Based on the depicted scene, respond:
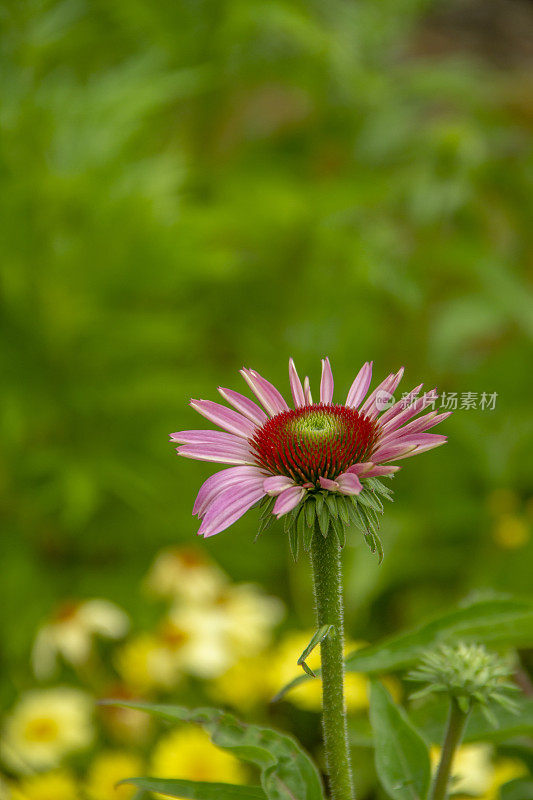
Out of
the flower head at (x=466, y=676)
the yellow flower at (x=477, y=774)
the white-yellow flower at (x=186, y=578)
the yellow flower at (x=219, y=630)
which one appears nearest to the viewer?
the flower head at (x=466, y=676)

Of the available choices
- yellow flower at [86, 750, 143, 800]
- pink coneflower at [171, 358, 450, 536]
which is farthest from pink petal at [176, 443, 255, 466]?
yellow flower at [86, 750, 143, 800]

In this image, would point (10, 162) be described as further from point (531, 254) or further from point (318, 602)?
point (531, 254)

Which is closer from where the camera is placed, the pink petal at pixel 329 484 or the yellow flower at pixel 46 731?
the pink petal at pixel 329 484

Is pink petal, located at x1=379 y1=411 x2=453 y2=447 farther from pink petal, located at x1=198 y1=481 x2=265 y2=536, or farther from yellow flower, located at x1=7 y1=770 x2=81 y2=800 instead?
yellow flower, located at x1=7 y1=770 x2=81 y2=800

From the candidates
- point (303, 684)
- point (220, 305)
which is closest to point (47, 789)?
point (303, 684)

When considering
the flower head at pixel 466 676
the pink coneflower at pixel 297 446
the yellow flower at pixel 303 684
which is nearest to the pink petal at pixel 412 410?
the pink coneflower at pixel 297 446

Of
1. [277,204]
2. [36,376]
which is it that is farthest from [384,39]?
[36,376]

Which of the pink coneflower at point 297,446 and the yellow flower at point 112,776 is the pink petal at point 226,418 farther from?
the yellow flower at point 112,776
